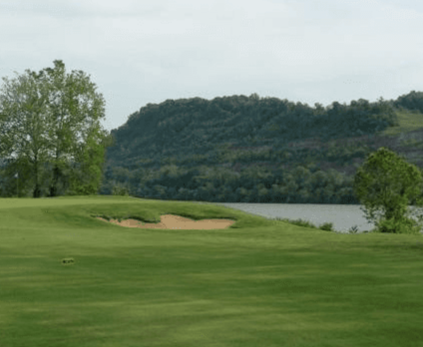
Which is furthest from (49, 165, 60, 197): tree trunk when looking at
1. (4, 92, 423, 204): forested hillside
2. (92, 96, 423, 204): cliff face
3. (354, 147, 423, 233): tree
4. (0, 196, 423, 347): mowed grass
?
(92, 96, 423, 204): cliff face

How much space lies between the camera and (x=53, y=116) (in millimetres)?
62344

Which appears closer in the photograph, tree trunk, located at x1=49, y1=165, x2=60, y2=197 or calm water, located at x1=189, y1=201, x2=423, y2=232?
tree trunk, located at x1=49, y1=165, x2=60, y2=197

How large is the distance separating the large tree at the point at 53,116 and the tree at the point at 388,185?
26467mm

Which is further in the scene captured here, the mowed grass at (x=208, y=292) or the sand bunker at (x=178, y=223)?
the sand bunker at (x=178, y=223)

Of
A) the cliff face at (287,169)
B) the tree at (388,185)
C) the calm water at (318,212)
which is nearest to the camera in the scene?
the tree at (388,185)

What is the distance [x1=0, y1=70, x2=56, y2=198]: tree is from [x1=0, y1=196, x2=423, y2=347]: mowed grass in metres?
41.6

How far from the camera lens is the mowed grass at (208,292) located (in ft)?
24.9

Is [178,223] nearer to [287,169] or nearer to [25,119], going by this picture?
[25,119]

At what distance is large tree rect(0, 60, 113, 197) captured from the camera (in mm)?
61750

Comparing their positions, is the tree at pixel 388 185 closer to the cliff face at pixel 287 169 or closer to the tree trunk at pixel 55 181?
the tree trunk at pixel 55 181

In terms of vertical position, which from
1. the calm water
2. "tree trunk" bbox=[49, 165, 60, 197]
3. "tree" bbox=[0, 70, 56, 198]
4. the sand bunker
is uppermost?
"tree" bbox=[0, 70, 56, 198]

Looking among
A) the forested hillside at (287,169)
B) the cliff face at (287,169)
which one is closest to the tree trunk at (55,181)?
the forested hillside at (287,169)

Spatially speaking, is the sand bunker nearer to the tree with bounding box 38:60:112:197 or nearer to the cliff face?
the tree with bounding box 38:60:112:197

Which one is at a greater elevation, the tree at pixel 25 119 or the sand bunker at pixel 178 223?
the tree at pixel 25 119
